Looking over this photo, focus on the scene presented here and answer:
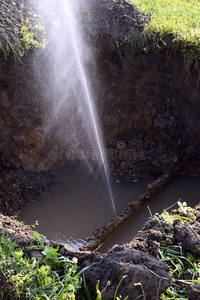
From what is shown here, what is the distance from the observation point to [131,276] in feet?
6.98

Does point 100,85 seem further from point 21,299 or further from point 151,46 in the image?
point 21,299

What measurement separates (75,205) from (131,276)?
264 centimetres

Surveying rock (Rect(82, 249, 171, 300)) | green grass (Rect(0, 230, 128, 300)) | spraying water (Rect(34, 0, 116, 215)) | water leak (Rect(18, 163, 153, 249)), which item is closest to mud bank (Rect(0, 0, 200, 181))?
spraying water (Rect(34, 0, 116, 215))

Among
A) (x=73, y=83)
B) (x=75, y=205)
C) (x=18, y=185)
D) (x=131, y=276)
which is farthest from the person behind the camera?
(x=73, y=83)

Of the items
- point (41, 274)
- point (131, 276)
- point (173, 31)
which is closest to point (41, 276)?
point (41, 274)

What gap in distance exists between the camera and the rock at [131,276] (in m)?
2.11

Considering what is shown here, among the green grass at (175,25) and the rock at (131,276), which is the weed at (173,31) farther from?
the rock at (131,276)

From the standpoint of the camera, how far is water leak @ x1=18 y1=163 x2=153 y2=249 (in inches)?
165

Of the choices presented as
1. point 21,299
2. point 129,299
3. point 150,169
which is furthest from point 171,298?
point 150,169

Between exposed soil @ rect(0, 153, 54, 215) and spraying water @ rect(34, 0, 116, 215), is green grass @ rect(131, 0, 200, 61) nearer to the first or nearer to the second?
spraying water @ rect(34, 0, 116, 215)

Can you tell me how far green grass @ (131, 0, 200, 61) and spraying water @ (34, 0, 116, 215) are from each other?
1.35 meters

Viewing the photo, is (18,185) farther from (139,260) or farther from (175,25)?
(175,25)
